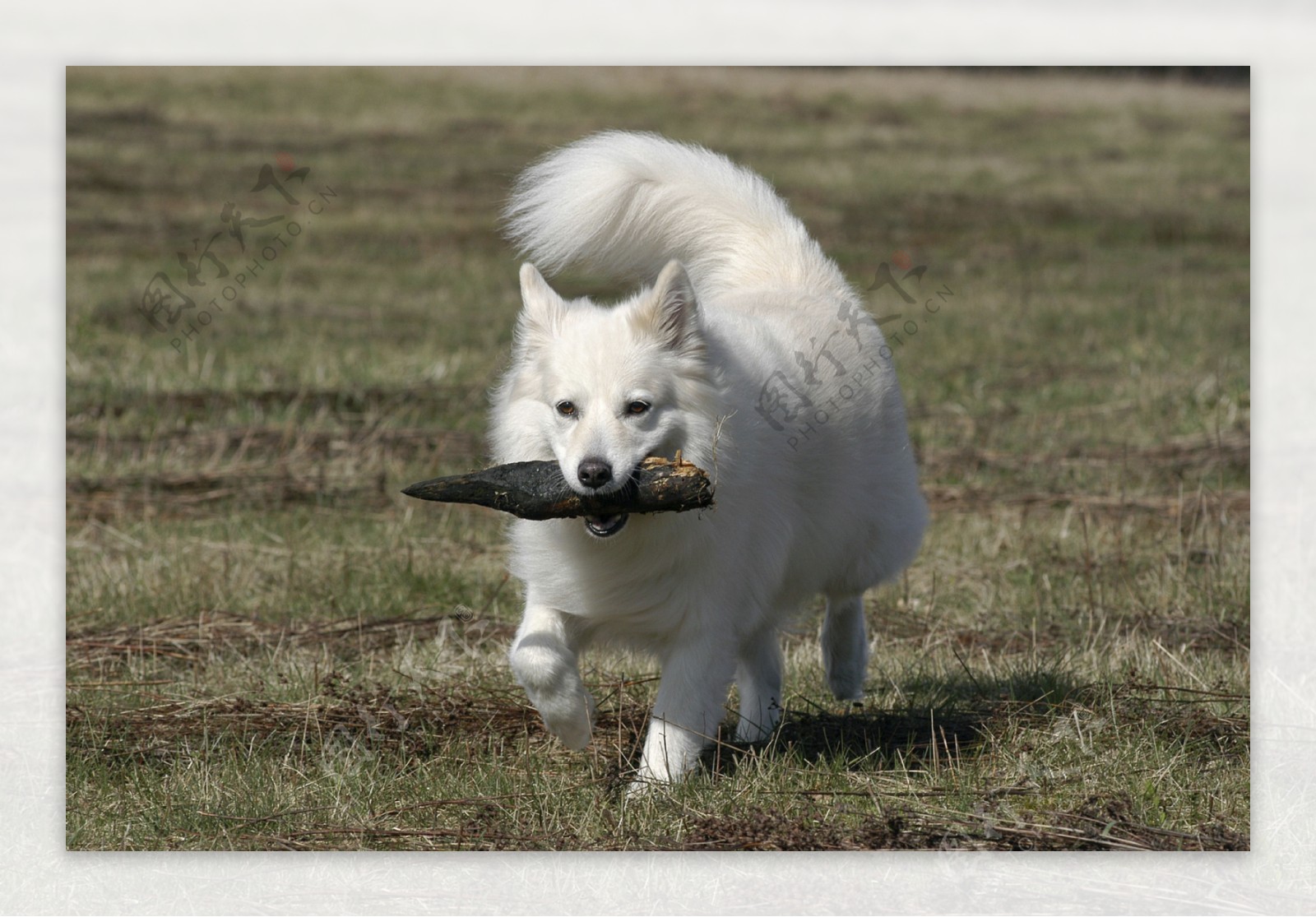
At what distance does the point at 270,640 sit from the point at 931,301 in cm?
831

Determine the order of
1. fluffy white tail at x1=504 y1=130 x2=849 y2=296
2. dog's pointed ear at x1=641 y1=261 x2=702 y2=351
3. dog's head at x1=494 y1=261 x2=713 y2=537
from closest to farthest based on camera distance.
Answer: dog's head at x1=494 y1=261 x2=713 y2=537 < dog's pointed ear at x1=641 y1=261 x2=702 y2=351 < fluffy white tail at x1=504 y1=130 x2=849 y2=296

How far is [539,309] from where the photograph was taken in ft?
14.6

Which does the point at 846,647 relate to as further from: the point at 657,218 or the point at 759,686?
the point at 657,218

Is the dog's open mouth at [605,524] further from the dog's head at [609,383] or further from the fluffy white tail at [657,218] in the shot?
the fluffy white tail at [657,218]

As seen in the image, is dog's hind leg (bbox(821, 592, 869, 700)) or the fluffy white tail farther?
dog's hind leg (bbox(821, 592, 869, 700))

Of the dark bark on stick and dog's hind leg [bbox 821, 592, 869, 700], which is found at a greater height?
the dark bark on stick

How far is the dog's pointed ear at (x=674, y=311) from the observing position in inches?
168

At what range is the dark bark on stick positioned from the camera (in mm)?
4074

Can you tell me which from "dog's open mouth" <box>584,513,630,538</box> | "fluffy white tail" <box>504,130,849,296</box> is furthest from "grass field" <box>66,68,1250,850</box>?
"fluffy white tail" <box>504,130,849,296</box>

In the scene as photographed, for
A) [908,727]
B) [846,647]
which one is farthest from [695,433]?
[846,647]

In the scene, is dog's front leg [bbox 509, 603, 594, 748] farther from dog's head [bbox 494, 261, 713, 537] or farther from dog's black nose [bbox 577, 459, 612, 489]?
dog's black nose [bbox 577, 459, 612, 489]

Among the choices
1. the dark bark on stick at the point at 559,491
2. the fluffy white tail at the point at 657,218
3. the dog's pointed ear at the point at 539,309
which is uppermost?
the fluffy white tail at the point at 657,218

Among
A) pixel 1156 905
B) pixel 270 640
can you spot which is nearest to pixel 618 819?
pixel 1156 905

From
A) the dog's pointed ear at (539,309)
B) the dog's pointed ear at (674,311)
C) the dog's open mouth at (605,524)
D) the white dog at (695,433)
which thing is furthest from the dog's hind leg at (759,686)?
the dog's pointed ear at (539,309)
